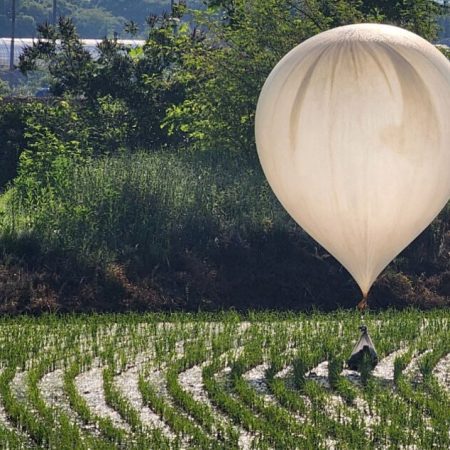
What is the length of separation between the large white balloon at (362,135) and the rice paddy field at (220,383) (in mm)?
1593

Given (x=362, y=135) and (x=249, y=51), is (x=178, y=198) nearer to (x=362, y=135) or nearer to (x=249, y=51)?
(x=249, y=51)

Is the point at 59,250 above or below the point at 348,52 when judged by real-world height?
below

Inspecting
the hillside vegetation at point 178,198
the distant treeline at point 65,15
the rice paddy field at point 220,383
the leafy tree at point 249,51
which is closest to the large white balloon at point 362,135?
the rice paddy field at point 220,383

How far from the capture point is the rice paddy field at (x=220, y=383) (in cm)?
1341

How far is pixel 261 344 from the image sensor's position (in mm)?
17797

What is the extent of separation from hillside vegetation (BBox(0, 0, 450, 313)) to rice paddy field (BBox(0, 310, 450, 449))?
168 cm

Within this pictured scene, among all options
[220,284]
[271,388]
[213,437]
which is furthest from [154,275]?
[213,437]

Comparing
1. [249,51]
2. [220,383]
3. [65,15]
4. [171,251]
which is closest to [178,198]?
[171,251]

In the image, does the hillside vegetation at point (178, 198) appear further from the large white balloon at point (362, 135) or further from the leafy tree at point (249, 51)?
the large white balloon at point (362, 135)

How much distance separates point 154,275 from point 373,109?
7.89 meters

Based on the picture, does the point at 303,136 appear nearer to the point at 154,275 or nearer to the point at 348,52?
the point at 348,52

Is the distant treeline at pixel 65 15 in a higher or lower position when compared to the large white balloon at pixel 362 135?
lower

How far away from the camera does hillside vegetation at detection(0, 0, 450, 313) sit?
863 inches

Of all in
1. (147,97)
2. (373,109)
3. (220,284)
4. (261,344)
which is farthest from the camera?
(147,97)
